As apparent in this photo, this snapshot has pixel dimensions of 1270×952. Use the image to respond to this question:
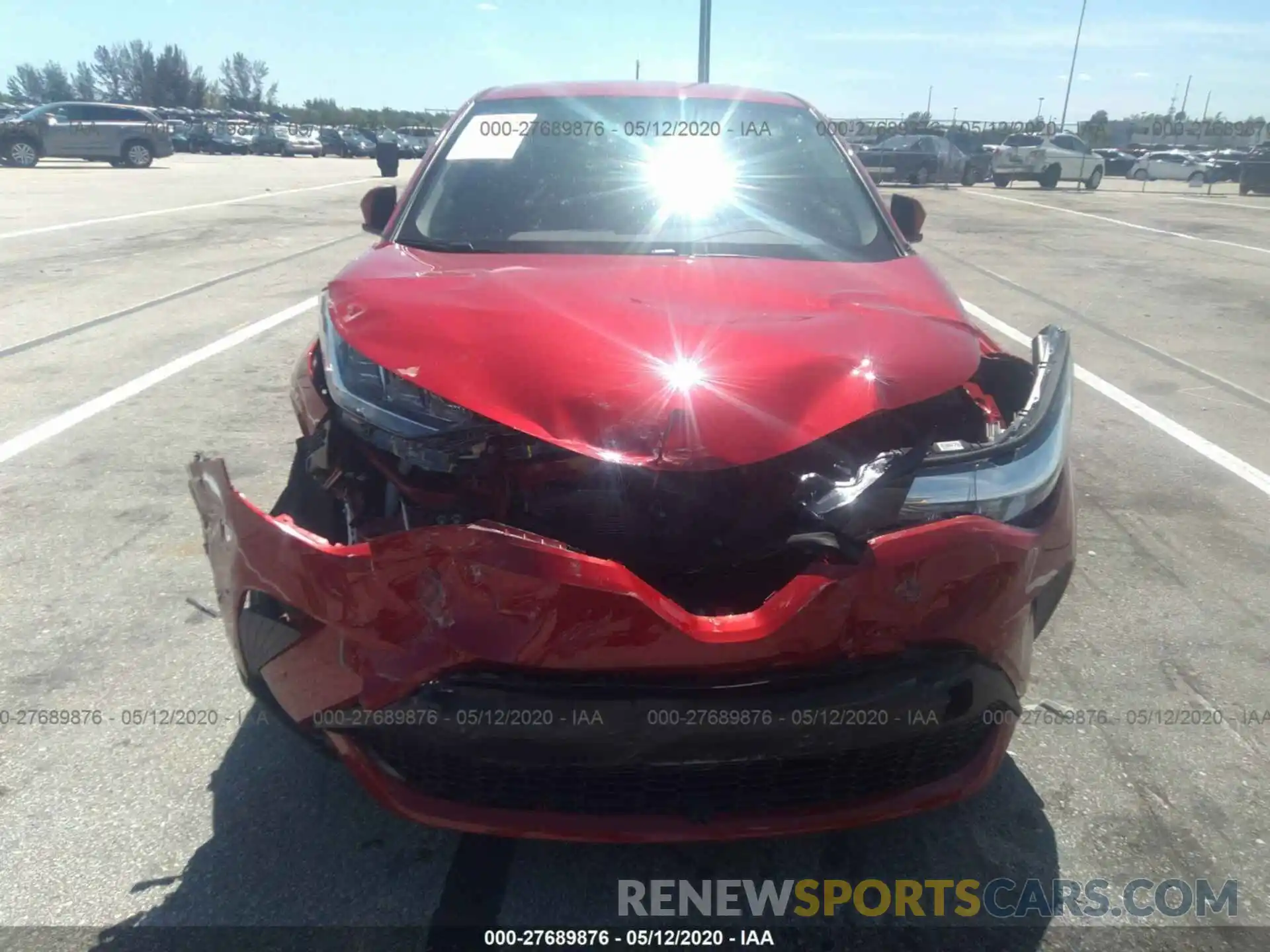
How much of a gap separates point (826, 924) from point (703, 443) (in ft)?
3.41

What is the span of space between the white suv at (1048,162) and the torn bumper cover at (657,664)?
30.5m

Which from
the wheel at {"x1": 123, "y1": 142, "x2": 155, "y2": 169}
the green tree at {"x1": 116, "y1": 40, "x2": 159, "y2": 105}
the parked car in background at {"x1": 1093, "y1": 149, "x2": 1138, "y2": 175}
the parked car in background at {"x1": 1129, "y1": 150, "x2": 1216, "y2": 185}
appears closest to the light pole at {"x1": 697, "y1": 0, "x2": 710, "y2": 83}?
the wheel at {"x1": 123, "y1": 142, "x2": 155, "y2": 169}

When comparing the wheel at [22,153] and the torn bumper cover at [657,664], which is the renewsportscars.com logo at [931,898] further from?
the wheel at [22,153]

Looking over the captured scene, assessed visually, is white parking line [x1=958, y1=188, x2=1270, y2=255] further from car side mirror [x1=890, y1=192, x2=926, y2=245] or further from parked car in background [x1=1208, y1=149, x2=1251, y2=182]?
parked car in background [x1=1208, y1=149, x2=1251, y2=182]

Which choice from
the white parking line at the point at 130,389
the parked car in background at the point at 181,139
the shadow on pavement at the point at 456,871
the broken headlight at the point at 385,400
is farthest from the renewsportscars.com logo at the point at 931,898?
the parked car in background at the point at 181,139

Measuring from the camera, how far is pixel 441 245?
3125mm

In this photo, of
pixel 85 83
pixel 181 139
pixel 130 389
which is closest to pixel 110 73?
pixel 85 83

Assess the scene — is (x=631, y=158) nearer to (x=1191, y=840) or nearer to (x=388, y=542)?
(x=388, y=542)

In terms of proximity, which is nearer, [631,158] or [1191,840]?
[1191,840]

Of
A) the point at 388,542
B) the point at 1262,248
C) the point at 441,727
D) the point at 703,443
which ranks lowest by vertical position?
the point at 1262,248

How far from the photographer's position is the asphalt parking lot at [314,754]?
85.7 inches

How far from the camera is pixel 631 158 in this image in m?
3.63

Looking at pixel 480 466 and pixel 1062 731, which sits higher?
pixel 480 466

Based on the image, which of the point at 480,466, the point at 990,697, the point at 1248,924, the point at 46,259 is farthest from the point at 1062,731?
the point at 46,259
